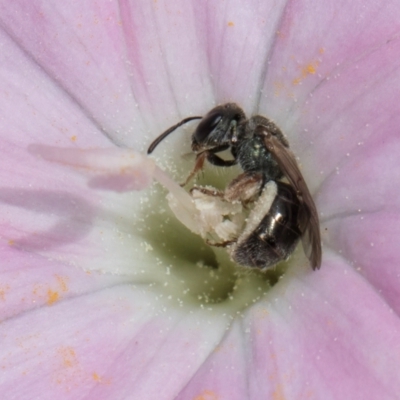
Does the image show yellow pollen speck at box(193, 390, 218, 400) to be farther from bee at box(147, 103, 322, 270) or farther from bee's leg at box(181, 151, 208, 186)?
bee's leg at box(181, 151, 208, 186)

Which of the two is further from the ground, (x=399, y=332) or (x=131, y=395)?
(x=399, y=332)

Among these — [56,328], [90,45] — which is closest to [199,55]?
[90,45]

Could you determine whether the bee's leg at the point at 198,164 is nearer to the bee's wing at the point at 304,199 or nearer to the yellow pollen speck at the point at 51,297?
the bee's wing at the point at 304,199

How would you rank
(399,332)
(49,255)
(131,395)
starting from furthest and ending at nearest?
(49,255) → (131,395) → (399,332)

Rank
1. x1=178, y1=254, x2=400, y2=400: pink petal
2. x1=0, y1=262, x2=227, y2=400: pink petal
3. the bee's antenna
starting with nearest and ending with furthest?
1. x1=178, y1=254, x2=400, y2=400: pink petal
2. x1=0, y1=262, x2=227, y2=400: pink petal
3. the bee's antenna

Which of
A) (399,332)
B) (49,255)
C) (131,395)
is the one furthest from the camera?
(49,255)

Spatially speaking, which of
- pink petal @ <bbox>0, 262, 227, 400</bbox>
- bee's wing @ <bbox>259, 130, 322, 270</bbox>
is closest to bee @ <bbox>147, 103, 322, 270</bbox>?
bee's wing @ <bbox>259, 130, 322, 270</bbox>

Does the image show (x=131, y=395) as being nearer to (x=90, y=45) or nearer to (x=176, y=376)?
(x=176, y=376)

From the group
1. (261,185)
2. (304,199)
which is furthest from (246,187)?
(304,199)

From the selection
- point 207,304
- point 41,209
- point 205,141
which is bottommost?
point 207,304
